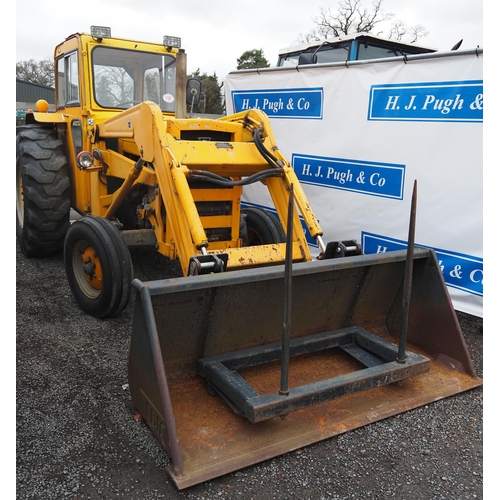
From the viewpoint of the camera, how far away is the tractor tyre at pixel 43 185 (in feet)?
17.5

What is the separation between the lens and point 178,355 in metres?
3.16

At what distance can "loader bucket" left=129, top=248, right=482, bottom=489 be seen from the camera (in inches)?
106

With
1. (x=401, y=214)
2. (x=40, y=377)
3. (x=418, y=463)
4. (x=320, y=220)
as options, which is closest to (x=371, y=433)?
(x=418, y=463)

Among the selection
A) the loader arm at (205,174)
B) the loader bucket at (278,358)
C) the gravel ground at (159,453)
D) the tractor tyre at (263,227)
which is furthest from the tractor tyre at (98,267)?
the tractor tyre at (263,227)

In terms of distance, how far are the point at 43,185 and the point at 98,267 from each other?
1.55m

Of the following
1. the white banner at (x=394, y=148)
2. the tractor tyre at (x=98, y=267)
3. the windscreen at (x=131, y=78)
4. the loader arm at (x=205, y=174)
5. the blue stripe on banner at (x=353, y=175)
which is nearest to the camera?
the loader arm at (x=205, y=174)

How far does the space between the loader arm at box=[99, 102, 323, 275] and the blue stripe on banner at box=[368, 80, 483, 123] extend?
1507mm

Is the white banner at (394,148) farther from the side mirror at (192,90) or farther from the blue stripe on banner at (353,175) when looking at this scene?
the side mirror at (192,90)

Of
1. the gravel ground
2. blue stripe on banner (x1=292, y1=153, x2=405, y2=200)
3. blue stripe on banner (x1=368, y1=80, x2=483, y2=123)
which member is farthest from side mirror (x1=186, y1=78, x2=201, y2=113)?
the gravel ground

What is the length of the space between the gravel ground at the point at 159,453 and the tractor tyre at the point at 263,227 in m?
2.07

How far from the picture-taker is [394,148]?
5.22 metres

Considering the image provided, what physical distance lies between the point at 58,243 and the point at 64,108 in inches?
61.4

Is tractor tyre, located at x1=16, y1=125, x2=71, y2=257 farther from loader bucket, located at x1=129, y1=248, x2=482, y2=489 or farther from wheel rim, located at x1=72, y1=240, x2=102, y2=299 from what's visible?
loader bucket, located at x1=129, y1=248, x2=482, y2=489

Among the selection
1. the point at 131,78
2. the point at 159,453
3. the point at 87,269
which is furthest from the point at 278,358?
the point at 131,78
